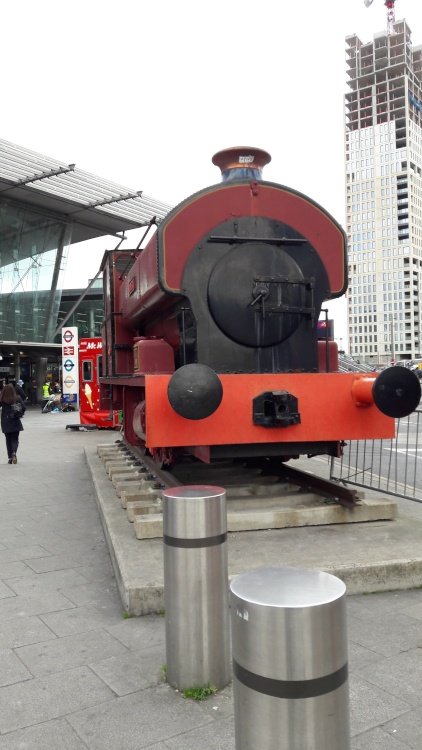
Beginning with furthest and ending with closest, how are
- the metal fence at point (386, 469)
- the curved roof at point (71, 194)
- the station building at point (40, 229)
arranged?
the station building at point (40, 229) < the curved roof at point (71, 194) < the metal fence at point (386, 469)

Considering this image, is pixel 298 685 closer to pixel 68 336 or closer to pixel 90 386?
pixel 90 386

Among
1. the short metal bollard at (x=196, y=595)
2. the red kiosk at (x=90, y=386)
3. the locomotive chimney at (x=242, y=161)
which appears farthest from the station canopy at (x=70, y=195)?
the short metal bollard at (x=196, y=595)

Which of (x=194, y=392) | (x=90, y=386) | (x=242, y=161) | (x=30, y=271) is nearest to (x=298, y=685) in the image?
(x=194, y=392)

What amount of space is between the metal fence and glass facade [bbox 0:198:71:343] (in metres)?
23.7

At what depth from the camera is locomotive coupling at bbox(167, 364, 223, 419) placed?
13.4 feet

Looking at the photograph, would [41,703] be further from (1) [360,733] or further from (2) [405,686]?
(2) [405,686]

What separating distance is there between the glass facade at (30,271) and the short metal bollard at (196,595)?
97.1ft

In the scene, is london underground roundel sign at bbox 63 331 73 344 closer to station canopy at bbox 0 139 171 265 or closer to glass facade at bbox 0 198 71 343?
station canopy at bbox 0 139 171 265

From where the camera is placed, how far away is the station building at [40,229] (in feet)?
89.8

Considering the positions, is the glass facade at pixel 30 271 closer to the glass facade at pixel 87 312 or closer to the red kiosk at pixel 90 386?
the glass facade at pixel 87 312

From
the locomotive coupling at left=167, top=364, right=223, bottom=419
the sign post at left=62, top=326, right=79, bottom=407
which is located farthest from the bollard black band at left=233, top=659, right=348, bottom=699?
the sign post at left=62, top=326, right=79, bottom=407

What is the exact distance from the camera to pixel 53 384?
38.4 m

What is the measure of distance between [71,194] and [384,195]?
4585 inches

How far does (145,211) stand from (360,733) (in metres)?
32.7
